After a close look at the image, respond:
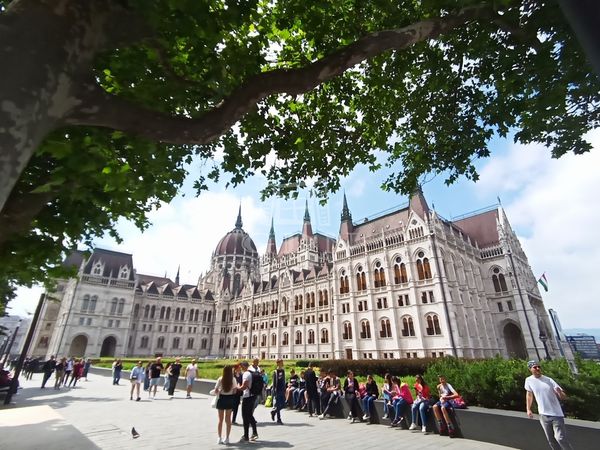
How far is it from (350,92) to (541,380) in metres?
8.53

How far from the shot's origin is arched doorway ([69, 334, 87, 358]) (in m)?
57.3

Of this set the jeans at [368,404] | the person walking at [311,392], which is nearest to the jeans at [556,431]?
the jeans at [368,404]

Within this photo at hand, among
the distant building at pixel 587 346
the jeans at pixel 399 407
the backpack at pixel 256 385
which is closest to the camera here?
the backpack at pixel 256 385

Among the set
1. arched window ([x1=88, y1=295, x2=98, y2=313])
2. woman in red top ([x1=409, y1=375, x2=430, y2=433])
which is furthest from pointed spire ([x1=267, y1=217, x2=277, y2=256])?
woman in red top ([x1=409, y1=375, x2=430, y2=433])

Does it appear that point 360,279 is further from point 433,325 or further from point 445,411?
point 445,411

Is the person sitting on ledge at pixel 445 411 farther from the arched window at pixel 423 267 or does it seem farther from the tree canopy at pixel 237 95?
the arched window at pixel 423 267

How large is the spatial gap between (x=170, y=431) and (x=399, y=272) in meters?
40.5

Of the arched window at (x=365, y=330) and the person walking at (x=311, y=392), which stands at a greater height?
the arched window at (x=365, y=330)

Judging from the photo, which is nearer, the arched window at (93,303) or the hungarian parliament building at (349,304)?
the hungarian parliament building at (349,304)

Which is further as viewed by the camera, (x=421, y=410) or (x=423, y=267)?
(x=423, y=267)

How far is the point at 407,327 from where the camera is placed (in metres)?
42.2

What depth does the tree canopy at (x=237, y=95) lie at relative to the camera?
2803 millimetres

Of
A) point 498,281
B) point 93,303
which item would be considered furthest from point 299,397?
point 93,303

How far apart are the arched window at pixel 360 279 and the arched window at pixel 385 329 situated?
19.3ft
